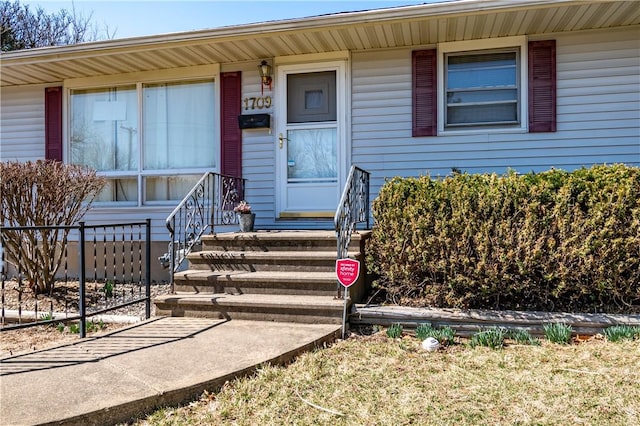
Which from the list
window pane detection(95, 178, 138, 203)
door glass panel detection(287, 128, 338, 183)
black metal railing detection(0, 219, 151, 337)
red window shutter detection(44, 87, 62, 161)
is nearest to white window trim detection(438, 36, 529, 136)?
door glass panel detection(287, 128, 338, 183)

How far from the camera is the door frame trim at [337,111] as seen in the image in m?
6.04

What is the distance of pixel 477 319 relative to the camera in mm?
3693

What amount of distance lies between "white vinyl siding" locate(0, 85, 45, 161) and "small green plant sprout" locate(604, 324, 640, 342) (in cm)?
792

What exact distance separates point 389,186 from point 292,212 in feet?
7.36

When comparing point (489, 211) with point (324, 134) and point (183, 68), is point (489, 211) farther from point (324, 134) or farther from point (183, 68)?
point (183, 68)

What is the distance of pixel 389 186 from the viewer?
4254mm

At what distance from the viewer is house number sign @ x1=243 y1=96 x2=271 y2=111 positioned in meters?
6.30

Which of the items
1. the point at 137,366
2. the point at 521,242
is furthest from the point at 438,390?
the point at 137,366

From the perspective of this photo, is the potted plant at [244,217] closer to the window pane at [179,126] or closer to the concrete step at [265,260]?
the concrete step at [265,260]

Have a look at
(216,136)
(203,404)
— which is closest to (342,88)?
(216,136)

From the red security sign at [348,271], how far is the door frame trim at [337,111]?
2464 millimetres

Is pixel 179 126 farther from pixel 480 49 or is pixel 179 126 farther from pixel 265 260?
pixel 480 49

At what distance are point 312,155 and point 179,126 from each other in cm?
214

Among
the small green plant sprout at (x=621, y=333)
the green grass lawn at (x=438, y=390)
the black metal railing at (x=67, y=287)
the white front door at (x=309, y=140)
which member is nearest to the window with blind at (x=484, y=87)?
the white front door at (x=309, y=140)
